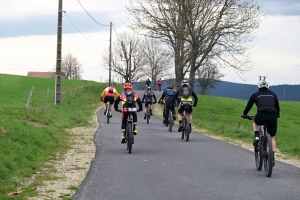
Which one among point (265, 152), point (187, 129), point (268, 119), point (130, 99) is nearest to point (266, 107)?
point (268, 119)

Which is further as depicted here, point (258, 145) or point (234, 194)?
→ point (258, 145)

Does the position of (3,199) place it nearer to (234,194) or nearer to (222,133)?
(234,194)

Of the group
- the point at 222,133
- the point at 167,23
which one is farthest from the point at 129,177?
the point at 167,23

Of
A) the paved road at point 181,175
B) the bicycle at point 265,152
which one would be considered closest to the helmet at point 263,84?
the bicycle at point 265,152

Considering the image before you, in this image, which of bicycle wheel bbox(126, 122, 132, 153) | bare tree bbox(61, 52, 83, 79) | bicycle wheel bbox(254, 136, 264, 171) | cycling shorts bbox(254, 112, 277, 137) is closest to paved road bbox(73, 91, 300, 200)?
bicycle wheel bbox(254, 136, 264, 171)

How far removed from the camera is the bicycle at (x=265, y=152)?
9.92m

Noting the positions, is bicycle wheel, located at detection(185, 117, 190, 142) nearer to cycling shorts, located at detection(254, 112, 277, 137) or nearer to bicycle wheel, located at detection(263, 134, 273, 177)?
cycling shorts, located at detection(254, 112, 277, 137)

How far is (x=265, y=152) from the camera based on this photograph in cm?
1024

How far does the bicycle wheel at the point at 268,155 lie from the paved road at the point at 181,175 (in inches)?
5.9

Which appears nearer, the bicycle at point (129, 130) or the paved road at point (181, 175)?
the paved road at point (181, 175)

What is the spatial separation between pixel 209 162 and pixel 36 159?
12.3ft

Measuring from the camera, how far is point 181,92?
16922 mm

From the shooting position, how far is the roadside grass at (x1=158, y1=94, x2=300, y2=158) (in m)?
20.4

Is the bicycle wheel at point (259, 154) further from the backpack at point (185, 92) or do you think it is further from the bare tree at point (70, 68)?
the bare tree at point (70, 68)
